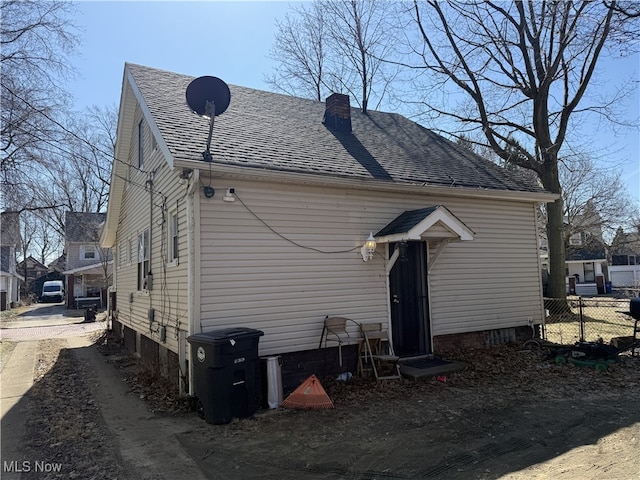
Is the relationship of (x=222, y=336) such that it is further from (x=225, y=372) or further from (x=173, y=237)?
(x=173, y=237)

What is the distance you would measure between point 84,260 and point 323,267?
122ft

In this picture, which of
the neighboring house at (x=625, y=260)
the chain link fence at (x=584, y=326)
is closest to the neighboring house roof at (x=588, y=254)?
the neighboring house at (x=625, y=260)

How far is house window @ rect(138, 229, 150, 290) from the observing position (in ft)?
32.2

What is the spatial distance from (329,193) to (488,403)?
4271mm

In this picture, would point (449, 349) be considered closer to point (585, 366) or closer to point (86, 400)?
point (585, 366)

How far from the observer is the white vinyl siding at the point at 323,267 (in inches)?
265


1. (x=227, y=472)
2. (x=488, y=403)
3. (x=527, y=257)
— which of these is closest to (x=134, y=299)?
(x=227, y=472)

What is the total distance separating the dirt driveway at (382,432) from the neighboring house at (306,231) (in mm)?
1238

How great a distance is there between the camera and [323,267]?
762cm

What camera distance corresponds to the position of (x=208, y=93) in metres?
7.35

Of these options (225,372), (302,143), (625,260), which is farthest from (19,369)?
(625,260)

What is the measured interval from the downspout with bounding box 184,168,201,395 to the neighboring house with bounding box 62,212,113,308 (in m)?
24.5

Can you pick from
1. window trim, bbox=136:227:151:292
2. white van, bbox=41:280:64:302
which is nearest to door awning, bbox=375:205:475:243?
window trim, bbox=136:227:151:292

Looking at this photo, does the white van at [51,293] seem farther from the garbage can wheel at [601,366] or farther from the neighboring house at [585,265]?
the neighboring house at [585,265]
